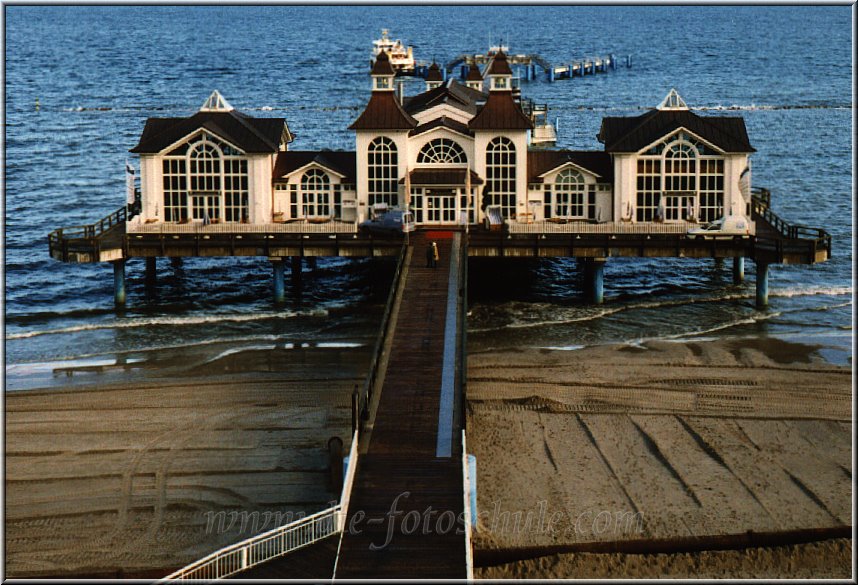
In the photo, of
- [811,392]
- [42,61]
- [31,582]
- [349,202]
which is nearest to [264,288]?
[349,202]

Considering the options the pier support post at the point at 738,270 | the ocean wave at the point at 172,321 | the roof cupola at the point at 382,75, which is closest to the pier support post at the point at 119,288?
the ocean wave at the point at 172,321

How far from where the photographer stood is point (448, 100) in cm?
6303

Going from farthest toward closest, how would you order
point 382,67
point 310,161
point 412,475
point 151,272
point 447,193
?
point 151,272 → point 382,67 → point 310,161 → point 447,193 → point 412,475

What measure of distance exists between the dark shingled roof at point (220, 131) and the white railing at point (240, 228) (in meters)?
3.11

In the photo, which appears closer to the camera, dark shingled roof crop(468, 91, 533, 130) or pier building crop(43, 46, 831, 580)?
pier building crop(43, 46, 831, 580)

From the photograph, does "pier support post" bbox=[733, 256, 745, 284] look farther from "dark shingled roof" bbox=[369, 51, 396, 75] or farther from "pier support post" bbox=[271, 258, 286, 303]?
"pier support post" bbox=[271, 258, 286, 303]

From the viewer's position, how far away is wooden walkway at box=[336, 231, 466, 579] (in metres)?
26.6

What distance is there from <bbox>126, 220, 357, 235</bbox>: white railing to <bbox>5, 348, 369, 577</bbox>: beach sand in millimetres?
10894

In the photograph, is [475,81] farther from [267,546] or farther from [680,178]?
[267,546]

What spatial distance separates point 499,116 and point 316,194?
8465 millimetres

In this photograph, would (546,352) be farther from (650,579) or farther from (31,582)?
(31,582)

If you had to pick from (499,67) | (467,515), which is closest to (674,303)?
(499,67)

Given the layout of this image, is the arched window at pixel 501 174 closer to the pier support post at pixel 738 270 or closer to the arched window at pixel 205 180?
the pier support post at pixel 738 270

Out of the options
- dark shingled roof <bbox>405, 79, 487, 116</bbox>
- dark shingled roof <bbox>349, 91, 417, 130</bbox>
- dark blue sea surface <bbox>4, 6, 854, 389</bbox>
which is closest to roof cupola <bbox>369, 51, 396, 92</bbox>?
dark shingled roof <bbox>349, 91, 417, 130</bbox>
